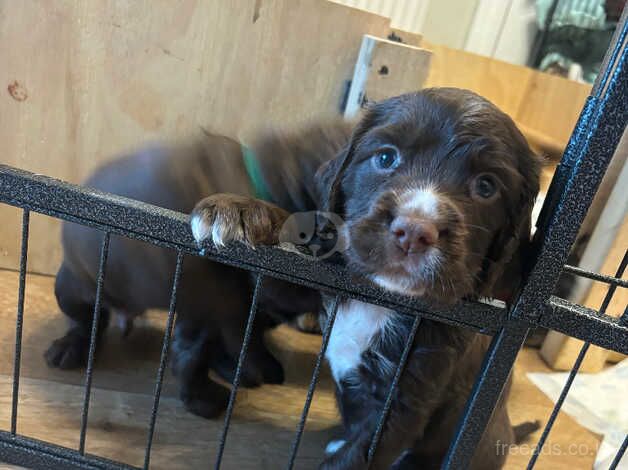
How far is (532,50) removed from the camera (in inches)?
98.2

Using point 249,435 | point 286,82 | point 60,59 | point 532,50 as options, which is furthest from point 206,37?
point 532,50

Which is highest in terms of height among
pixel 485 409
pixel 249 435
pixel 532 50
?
pixel 532 50

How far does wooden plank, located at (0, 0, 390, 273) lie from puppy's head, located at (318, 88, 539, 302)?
43 centimetres

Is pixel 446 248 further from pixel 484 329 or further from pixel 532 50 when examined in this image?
pixel 532 50

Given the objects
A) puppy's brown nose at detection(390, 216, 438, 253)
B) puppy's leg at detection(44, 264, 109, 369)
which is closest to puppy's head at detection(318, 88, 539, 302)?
puppy's brown nose at detection(390, 216, 438, 253)

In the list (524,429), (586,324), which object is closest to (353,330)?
(586,324)

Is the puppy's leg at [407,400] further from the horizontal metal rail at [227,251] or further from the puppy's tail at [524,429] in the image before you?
the puppy's tail at [524,429]

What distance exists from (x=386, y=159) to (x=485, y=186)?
0.15 meters

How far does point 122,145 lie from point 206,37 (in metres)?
0.29

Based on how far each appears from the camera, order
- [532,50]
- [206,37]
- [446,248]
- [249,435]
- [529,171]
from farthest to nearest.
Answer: [532,50] < [206,37] < [249,435] < [529,171] < [446,248]

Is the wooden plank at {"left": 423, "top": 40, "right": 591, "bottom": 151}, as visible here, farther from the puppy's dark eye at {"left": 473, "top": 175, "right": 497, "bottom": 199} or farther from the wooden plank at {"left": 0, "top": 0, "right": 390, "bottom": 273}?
the puppy's dark eye at {"left": 473, "top": 175, "right": 497, "bottom": 199}

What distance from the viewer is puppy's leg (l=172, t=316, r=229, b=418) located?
113 centimetres

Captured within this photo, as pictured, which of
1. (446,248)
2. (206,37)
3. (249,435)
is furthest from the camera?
(206,37)

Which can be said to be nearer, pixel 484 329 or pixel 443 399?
pixel 484 329
